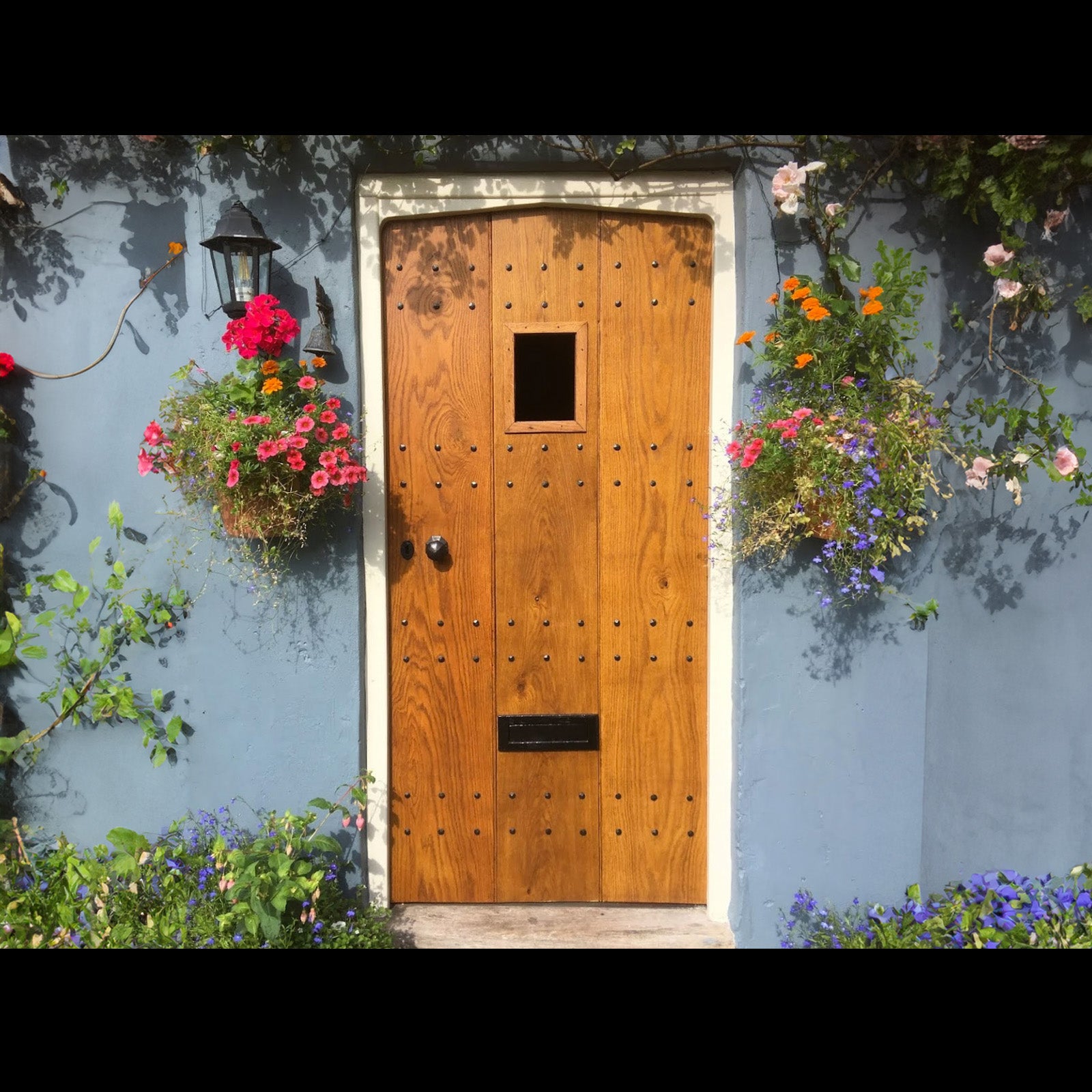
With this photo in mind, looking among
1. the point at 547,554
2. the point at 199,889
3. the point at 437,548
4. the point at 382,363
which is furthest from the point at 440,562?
the point at 199,889

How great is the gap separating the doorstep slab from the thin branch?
2090mm

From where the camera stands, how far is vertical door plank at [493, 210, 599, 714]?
274cm

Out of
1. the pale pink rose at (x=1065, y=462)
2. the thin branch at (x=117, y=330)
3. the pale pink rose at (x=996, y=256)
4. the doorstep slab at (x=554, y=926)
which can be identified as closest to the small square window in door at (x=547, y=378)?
the thin branch at (x=117, y=330)

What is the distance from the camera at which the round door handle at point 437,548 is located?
2.74 metres

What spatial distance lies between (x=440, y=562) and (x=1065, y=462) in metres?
1.95

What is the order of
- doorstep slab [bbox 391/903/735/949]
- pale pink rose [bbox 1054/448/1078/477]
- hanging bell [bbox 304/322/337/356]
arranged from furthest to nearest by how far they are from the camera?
doorstep slab [bbox 391/903/735/949] < hanging bell [bbox 304/322/337/356] < pale pink rose [bbox 1054/448/1078/477]

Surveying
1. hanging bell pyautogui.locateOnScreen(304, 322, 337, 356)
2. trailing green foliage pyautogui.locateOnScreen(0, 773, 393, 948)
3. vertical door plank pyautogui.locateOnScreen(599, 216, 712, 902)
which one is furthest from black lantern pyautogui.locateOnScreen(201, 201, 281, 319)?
trailing green foliage pyautogui.locateOnScreen(0, 773, 393, 948)

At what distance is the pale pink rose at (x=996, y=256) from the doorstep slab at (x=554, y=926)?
227cm

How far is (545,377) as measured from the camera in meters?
2.83

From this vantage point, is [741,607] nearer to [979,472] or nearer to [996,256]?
[979,472]

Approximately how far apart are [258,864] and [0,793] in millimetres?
1007

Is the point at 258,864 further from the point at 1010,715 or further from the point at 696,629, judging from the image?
the point at 1010,715

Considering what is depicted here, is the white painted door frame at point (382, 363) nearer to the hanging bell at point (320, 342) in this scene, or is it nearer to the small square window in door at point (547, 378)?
the hanging bell at point (320, 342)

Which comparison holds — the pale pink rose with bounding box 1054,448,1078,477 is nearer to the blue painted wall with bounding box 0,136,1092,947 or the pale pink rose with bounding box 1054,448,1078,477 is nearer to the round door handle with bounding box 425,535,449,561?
the blue painted wall with bounding box 0,136,1092,947
